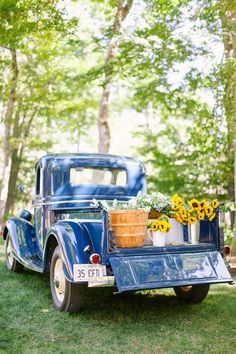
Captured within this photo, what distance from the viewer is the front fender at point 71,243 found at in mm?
4449

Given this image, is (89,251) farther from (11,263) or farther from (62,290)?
(11,263)

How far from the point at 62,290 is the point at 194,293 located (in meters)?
1.63

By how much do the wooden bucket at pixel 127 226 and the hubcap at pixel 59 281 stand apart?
2.83 ft

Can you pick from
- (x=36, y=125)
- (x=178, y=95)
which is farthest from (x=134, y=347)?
(x=36, y=125)

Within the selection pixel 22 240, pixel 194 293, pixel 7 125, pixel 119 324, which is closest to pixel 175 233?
pixel 194 293

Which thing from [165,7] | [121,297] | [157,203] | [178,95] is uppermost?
[165,7]

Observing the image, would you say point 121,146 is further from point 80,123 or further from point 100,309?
point 100,309

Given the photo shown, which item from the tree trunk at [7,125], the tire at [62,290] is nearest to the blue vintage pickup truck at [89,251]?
the tire at [62,290]

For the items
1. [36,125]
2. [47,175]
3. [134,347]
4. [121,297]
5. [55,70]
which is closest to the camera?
[134,347]

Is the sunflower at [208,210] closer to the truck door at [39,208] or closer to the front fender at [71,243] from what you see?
the front fender at [71,243]

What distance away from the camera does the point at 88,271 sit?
436cm

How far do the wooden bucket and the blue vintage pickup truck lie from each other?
0.27 ft

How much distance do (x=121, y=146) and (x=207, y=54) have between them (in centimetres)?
2044

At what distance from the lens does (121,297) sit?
564cm
